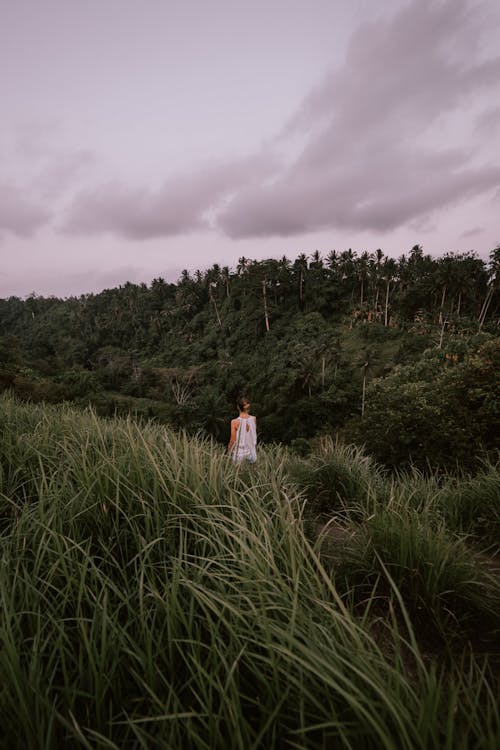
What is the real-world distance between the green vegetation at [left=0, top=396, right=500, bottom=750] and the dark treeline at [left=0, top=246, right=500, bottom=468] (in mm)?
6629

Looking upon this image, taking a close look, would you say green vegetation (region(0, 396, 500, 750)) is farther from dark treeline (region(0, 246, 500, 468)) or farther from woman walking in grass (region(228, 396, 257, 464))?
dark treeline (region(0, 246, 500, 468))

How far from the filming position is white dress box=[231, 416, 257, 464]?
13.5 feet

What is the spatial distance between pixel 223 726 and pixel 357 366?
153 ft

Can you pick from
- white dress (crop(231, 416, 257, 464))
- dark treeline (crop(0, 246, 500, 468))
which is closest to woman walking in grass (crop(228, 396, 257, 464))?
white dress (crop(231, 416, 257, 464))

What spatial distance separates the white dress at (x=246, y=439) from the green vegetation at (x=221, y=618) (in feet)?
4.95

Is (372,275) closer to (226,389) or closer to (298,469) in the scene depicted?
(226,389)

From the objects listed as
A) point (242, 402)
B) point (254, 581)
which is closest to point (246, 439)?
point (242, 402)

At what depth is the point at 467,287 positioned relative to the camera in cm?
4859

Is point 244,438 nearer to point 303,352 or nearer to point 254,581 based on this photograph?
point 254,581

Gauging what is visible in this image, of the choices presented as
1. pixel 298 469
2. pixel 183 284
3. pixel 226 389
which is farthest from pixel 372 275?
pixel 298 469

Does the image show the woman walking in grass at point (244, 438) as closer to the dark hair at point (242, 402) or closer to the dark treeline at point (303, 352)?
the dark hair at point (242, 402)

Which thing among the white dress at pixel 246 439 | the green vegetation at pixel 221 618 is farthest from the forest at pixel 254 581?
the white dress at pixel 246 439

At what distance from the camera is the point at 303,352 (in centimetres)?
5012

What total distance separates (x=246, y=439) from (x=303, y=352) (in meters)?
46.8
